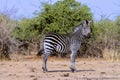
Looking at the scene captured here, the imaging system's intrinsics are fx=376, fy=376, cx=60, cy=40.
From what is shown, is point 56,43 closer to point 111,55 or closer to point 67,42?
point 67,42

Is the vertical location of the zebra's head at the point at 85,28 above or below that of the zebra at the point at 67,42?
above

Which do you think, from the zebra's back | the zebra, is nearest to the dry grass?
the zebra

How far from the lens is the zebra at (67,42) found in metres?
16.0

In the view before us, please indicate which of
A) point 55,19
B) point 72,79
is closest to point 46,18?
point 55,19

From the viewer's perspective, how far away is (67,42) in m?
16.4

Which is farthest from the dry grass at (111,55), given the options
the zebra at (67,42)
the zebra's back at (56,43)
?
the zebra's back at (56,43)

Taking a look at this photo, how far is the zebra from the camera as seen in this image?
15977 millimetres

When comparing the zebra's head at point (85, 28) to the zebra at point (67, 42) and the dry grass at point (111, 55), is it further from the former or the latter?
the dry grass at point (111, 55)

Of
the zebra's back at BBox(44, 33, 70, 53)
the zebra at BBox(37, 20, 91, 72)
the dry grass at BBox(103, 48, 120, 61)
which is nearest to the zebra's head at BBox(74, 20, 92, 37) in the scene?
the zebra at BBox(37, 20, 91, 72)

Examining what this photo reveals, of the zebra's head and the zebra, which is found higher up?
the zebra's head

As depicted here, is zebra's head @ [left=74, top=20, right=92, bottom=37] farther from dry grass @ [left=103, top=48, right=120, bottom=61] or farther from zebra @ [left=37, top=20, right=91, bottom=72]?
dry grass @ [left=103, top=48, right=120, bottom=61]

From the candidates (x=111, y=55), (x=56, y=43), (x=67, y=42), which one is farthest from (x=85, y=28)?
(x=111, y=55)

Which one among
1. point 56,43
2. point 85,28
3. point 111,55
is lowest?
point 111,55

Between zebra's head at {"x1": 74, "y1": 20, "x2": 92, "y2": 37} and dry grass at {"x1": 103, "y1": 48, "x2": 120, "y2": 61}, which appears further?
dry grass at {"x1": 103, "y1": 48, "x2": 120, "y2": 61}
